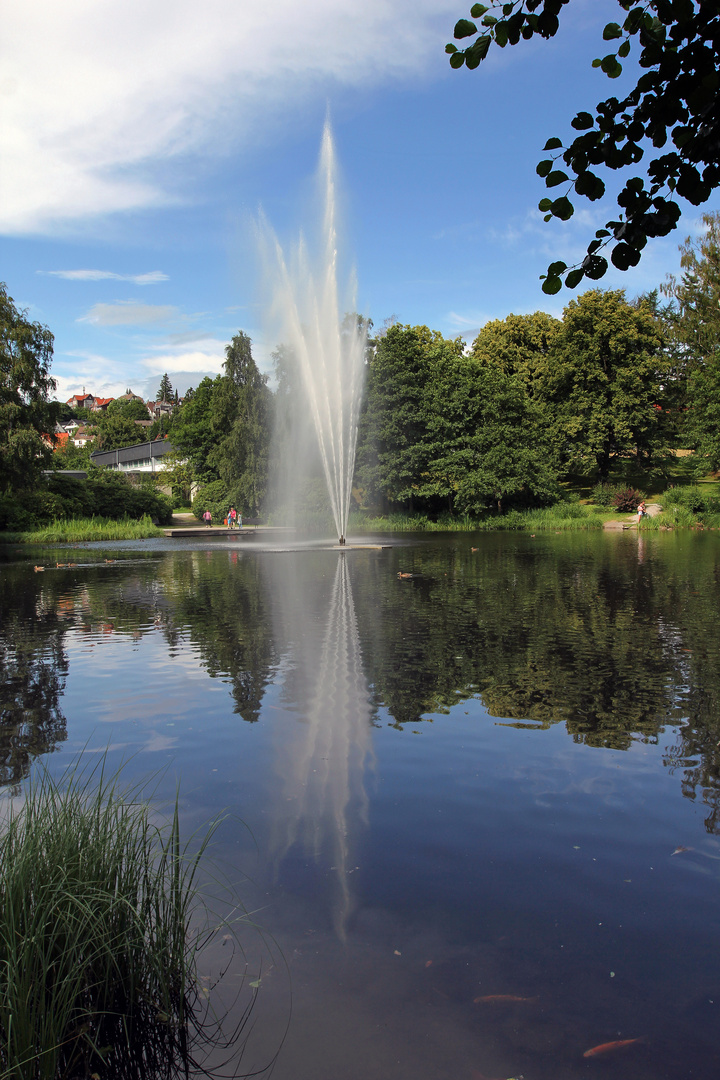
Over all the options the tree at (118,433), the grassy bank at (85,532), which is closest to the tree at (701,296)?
the grassy bank at (85,532)

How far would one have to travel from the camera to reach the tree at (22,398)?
38562 millimetres

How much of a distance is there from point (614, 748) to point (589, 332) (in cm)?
5666

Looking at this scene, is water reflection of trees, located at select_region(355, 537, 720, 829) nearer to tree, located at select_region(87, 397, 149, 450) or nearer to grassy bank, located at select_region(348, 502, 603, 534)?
grassy bank, located at select_region(348, 502, 603, 534)

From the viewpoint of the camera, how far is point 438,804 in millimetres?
5527

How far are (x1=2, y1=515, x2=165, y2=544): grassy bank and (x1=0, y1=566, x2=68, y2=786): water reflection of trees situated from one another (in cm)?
2491

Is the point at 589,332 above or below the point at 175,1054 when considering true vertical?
above

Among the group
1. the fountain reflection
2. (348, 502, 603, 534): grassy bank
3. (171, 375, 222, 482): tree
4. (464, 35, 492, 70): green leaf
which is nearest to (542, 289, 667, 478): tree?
(348, 502, 603, 534): grassy bank

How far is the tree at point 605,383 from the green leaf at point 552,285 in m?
53.6

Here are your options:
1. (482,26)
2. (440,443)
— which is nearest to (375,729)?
(482,26)

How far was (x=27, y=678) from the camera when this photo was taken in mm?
9742

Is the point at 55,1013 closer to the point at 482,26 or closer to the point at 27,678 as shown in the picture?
the point at 482,26

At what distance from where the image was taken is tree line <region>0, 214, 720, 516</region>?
168 feet

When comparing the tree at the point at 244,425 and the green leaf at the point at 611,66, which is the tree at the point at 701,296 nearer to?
the tree at the point at 244,425

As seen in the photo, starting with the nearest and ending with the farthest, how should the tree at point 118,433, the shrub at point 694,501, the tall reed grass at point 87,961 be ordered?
the tall reed grass at point 87,961 → the shrub at point 694,501 → the tree at point 118,433
